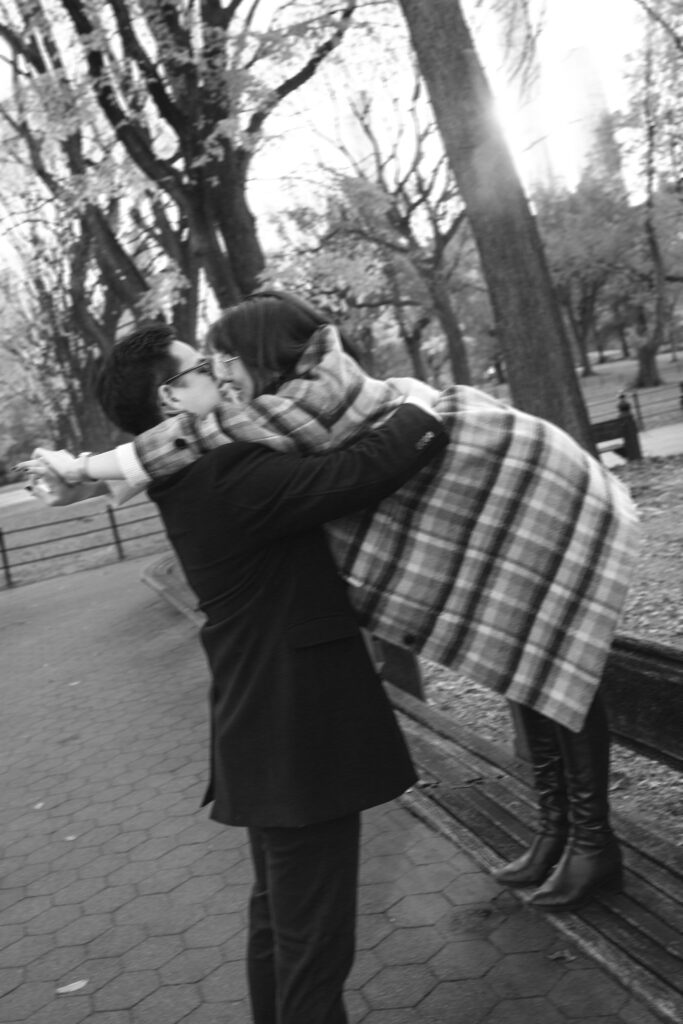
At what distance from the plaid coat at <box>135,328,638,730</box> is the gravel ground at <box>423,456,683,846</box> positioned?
4.43 ft

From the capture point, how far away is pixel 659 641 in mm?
4215

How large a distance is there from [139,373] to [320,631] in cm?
70

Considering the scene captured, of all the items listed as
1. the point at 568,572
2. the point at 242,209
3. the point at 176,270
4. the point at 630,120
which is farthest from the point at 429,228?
the point at 568,572

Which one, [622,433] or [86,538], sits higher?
[622,433]

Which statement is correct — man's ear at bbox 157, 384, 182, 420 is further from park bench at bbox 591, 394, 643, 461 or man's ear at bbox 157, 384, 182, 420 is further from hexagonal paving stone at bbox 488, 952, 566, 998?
park bench at bbox 591, 394, 643, 461

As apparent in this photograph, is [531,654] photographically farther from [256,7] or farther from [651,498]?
[256,7]

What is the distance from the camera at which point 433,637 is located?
272 cm

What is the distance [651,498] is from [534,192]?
41069mm

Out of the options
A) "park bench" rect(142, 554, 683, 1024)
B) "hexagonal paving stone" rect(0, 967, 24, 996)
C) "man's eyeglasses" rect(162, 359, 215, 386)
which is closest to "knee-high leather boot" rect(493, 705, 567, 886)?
"park bench" rect(142, 554, 683, 1024)

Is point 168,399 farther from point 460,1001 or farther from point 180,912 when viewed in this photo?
point 180,912

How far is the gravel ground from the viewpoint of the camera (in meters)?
4.37

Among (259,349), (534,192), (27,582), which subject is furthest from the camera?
(534,192)

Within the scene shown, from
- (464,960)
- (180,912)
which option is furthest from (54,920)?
(464,960)

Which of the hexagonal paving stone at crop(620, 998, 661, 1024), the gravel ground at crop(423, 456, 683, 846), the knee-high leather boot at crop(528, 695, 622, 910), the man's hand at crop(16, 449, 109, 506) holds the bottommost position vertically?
the gravel ground at crop(423, 456, 683, 846)
